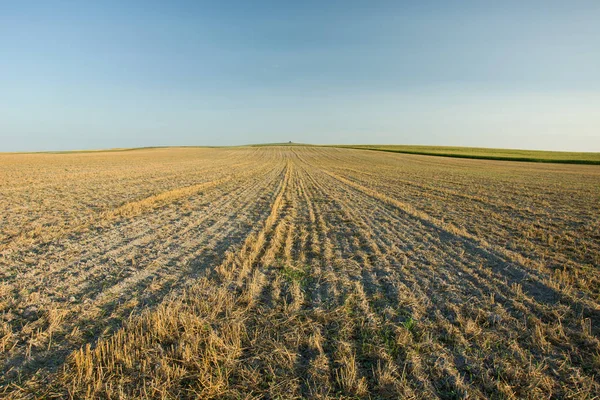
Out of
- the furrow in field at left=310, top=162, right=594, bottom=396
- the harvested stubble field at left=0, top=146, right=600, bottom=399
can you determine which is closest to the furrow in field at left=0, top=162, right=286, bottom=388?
the harvested stubble field at left=0, top=146, right=600, bottom=399

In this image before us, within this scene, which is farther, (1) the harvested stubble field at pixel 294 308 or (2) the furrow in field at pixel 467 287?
(2) the furrow in field at pixel 467 287

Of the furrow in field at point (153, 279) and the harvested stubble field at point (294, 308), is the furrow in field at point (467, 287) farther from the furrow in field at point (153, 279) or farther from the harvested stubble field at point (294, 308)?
the furrow in field at point (153, 279)

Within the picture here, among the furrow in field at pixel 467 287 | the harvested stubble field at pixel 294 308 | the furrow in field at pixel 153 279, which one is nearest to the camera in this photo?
the harvested stubble field at pixel 294 308

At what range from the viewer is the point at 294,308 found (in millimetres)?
4832

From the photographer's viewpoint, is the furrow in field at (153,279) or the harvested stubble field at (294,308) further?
the furrow in field at (153,279)

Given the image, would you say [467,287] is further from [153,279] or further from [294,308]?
[153,279]

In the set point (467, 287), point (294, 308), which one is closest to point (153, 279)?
point (294, 308)

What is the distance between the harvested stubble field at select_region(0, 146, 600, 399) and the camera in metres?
3.32

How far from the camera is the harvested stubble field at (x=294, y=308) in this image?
10.9ft

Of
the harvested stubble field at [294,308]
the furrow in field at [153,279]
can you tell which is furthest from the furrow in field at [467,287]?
the furrow in field at [153,279]

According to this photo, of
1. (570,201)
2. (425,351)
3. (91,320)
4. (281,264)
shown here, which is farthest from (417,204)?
(91,320)

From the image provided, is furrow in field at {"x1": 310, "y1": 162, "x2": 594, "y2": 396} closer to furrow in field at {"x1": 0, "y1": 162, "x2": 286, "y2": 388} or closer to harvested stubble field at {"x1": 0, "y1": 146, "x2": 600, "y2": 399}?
harvested stubble field at {"x1": 0, "y1": 146, "x2": 600, "y2": 399}

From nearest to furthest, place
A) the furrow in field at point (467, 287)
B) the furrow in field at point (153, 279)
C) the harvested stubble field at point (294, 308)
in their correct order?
the harvested stubble field at point (294, 308) → the furrow in field at point (153, 279) → the furrow in field at point (467, 287)

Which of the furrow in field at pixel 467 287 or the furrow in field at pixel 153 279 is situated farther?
the furrow in field at pixel 467 287
